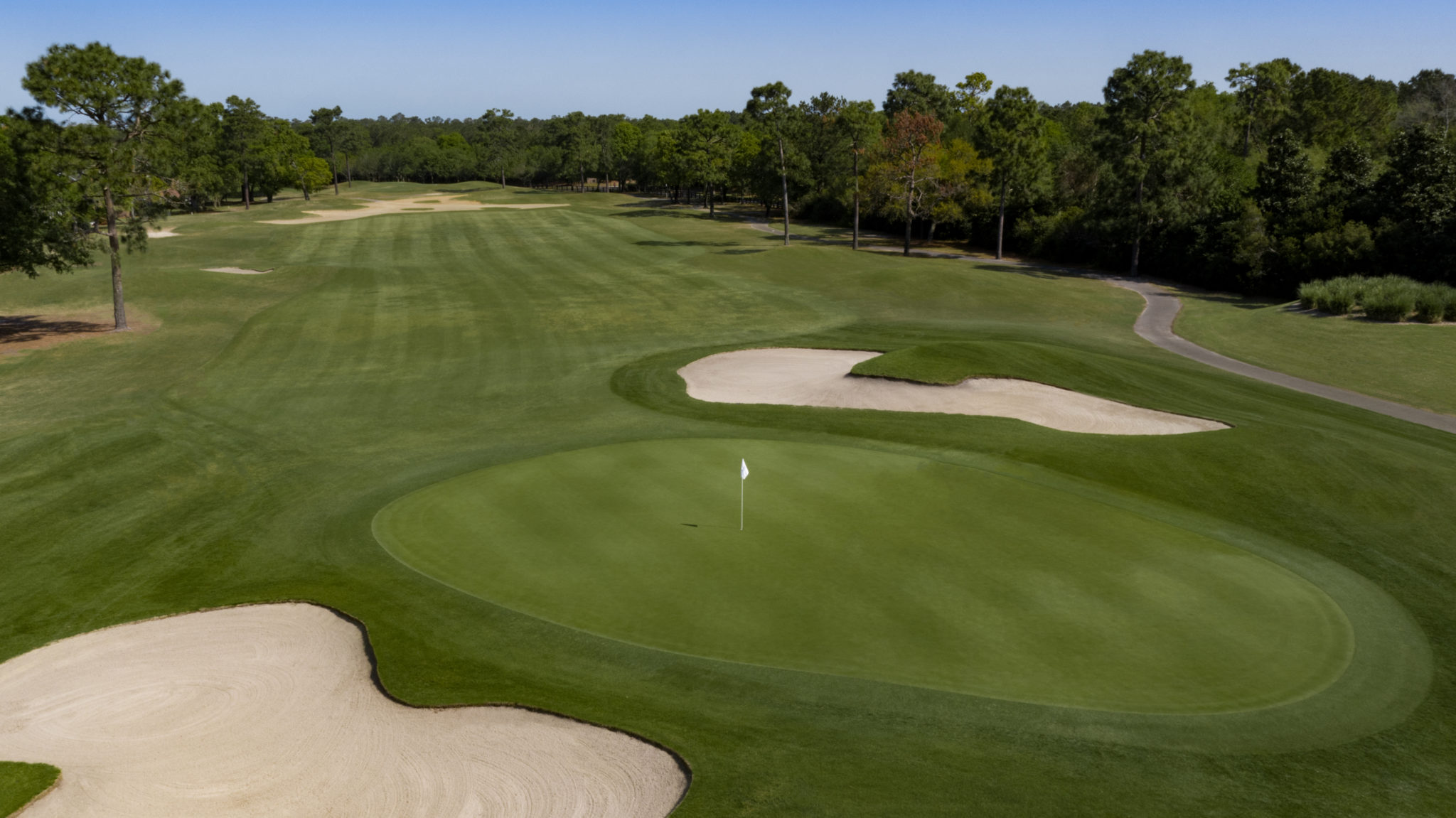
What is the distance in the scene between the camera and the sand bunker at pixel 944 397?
26.0 metres

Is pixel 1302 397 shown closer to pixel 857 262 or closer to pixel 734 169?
pixel 857 262

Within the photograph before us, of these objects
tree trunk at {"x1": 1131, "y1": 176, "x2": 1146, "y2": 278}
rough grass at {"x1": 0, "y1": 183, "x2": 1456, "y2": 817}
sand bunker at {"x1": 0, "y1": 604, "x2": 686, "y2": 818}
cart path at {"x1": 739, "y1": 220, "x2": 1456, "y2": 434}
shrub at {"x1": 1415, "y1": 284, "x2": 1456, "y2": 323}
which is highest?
tree trunk at {"x1": 1131, "y1": 176, "x2": 1146, "y2": 278}

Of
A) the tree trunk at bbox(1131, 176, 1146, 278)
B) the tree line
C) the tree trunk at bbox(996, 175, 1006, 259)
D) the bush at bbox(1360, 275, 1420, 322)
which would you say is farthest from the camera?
the tree trunk at bbox(996, 175, 1006, 259)

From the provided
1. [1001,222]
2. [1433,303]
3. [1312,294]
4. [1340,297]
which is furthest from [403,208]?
[1433,303]

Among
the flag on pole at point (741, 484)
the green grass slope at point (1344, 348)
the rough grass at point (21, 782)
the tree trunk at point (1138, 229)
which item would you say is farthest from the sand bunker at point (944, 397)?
the tree trunk at point (1138, 229)

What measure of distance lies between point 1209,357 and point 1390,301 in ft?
37.7

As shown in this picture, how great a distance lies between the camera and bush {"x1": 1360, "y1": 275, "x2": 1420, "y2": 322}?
4041 cm

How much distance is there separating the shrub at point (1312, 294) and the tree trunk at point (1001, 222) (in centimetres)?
2401

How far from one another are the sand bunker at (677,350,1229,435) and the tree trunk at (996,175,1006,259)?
39425 mm

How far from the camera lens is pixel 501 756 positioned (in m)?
10.8

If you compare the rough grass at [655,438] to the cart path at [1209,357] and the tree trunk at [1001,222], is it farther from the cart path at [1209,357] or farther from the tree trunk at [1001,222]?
the tree trunk at [1001,222]

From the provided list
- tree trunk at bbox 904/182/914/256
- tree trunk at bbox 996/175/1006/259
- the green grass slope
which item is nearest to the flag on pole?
the green grass slope

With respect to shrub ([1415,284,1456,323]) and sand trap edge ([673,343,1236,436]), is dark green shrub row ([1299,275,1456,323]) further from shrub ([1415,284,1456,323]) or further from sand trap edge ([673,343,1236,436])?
sand trap edge ([673,343,1236,436])

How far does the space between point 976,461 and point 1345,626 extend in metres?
8.76
